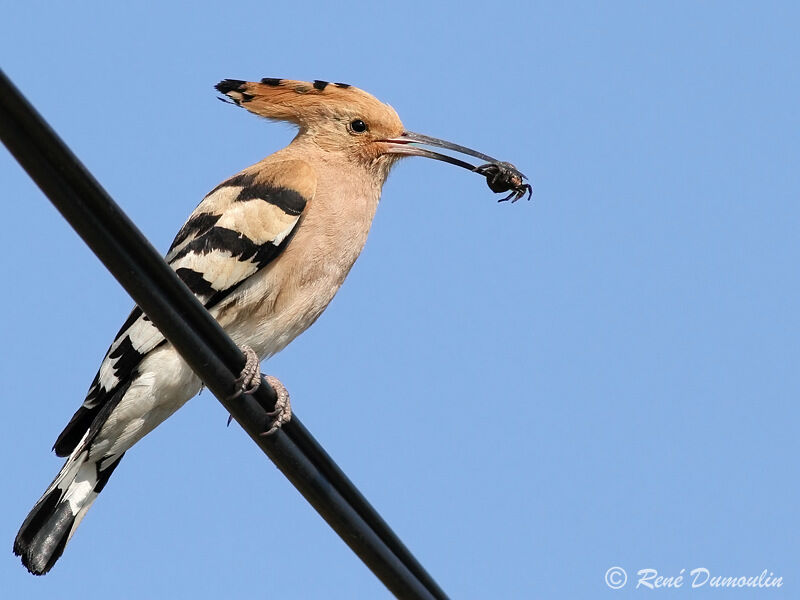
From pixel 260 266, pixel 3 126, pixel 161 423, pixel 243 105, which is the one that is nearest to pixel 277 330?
pixel 260 266

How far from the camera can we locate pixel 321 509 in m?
2.45

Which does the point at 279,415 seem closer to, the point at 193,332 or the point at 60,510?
the point at 193,332

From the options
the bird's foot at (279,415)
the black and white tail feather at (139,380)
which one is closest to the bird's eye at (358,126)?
the black and white tail feather at (139,380)

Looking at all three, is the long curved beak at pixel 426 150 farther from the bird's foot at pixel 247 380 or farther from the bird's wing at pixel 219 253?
the bird's foot at pixel 247 380

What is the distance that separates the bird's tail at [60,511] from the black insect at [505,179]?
1.64 metres

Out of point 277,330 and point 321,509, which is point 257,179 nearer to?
point 277,330

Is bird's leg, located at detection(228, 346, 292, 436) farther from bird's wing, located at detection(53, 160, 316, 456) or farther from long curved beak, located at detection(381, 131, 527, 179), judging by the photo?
long curved beak, located at detection(381, 131, 527, 179)

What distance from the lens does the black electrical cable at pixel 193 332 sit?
5.78ft

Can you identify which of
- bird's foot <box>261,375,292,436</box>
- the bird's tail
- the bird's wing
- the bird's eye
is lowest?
bird's foot <box>261,375,292,436</box>

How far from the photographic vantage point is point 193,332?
2.16 m

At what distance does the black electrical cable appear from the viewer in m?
1.76

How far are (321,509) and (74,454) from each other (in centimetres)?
152

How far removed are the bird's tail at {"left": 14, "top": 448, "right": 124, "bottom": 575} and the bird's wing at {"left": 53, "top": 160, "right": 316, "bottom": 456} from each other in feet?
0.26

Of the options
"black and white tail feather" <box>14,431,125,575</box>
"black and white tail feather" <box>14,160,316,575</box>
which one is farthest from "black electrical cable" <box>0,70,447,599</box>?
"black and white tail feather" <box>14,431,125,575</box>
